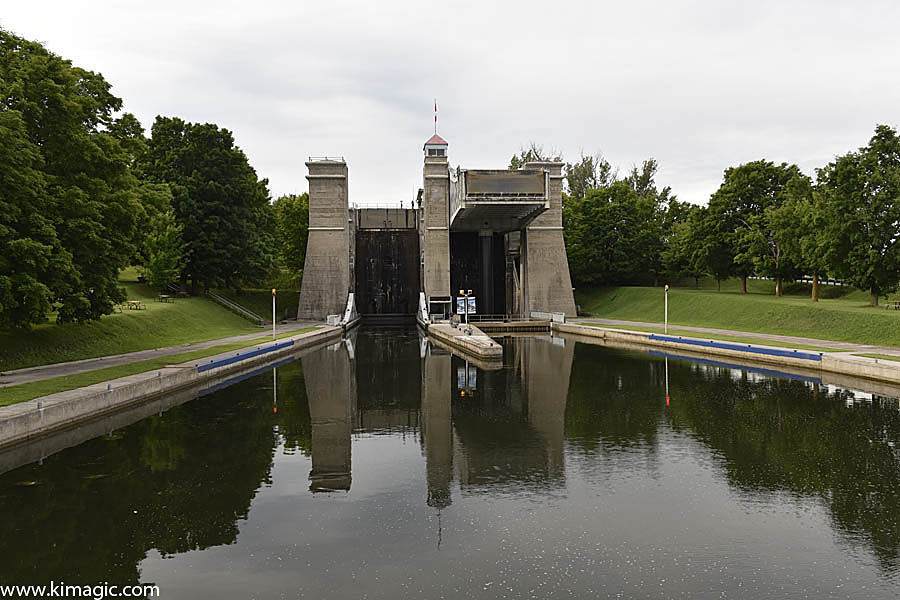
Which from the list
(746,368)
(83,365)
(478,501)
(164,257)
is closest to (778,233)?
(746,368)

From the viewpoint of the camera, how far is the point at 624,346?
33.8 m

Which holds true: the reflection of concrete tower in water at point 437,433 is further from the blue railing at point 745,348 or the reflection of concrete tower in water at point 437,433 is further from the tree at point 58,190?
the blue railing at point 745,348

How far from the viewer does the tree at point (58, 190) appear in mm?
16969

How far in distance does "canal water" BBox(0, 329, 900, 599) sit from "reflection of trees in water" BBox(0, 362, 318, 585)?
41 millimetres

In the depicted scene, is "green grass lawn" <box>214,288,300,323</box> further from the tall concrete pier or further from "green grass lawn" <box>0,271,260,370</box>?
"green grass lawn" <box>0,271,260,370</box>

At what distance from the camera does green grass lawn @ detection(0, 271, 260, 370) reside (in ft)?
73.4

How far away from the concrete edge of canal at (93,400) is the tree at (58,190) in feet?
11.1

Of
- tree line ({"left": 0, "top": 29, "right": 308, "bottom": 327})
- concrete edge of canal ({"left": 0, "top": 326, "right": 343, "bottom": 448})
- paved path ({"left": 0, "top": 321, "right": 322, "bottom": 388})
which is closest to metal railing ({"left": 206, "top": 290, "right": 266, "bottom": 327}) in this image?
paved path ({"left": 0, "top": 321, "right": 322, "bottom": 388})

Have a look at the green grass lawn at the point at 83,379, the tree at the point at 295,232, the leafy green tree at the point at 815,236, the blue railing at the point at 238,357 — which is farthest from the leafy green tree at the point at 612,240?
the green grass lawn at the point at 83,379

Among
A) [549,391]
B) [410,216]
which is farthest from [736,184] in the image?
[549,391]

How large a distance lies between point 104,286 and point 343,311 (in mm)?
33612

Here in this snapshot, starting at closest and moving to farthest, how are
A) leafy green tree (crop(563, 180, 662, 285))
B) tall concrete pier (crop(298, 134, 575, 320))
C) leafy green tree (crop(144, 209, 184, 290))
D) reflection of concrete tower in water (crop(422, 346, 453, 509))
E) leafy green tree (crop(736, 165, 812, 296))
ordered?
reflection of concrete tower in water (crop(422, 346, 453, 509)) → leafy green tree (crop(144, 209, 184, 290)) → leafy green tree (crop(736, 165, 812, 296)) → tall concrete pier (crop(298, 134, 575, 320)) → leafy green tree (crop(563, 180, 662, 285))

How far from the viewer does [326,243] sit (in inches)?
2192

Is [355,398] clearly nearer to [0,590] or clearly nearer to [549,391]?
[549,391]
